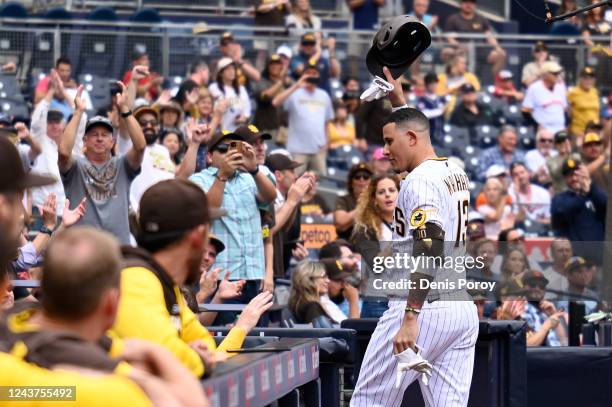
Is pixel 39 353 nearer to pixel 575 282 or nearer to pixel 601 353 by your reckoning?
pixel 601 353

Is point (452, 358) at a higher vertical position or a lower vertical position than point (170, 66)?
lower

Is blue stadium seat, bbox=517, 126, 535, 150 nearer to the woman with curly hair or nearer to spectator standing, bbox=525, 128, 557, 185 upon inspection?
spectator standing, bbox=525, 128, 557, 185

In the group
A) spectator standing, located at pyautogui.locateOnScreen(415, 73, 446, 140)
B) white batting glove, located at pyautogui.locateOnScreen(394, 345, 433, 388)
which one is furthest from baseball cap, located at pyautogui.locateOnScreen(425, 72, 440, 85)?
white batting glove, located at pyautogui.locateOnScreen(394, 345, 433, 388)

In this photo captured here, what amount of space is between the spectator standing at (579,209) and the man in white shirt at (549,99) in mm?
4847

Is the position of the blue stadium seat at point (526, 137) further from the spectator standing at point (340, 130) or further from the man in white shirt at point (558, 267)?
the man in white shirt at point (558, 267)

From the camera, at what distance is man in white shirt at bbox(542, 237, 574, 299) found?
446 inches

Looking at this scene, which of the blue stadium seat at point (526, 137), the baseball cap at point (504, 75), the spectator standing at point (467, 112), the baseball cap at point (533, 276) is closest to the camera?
the baseball cap at point (533, 276)

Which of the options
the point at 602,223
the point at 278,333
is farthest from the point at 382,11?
the point at 278,333

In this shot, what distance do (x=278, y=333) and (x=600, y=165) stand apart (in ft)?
30.1

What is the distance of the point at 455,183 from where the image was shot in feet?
24.6

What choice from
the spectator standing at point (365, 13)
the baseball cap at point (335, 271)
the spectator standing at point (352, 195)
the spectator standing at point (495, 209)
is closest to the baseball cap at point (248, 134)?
the baseball cap at point (335, 271)

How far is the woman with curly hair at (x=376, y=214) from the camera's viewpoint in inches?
428

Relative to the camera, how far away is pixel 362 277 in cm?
1084

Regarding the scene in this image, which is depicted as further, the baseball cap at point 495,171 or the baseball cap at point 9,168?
the baseball cap at point 495,171
